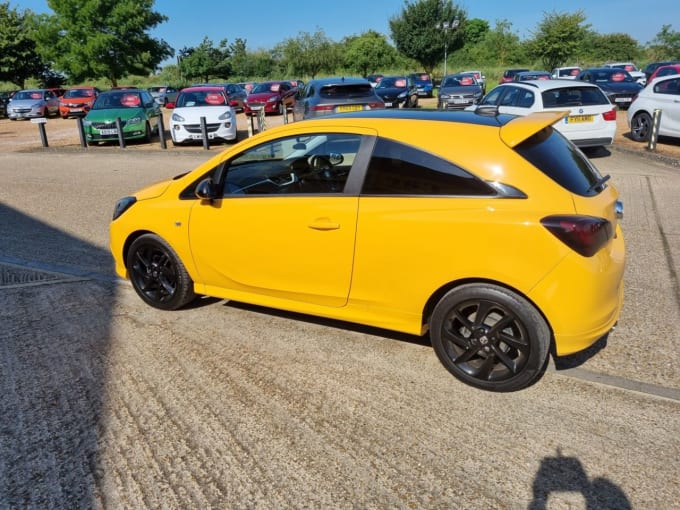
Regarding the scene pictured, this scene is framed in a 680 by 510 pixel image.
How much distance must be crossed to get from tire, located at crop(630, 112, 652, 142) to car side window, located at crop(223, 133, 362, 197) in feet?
39.5

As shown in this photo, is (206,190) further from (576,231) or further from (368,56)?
(368,56)

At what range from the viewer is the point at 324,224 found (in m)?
3.58

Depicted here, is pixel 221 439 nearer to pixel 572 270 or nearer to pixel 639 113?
pixel 572 270

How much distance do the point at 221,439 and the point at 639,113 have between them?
550 inches

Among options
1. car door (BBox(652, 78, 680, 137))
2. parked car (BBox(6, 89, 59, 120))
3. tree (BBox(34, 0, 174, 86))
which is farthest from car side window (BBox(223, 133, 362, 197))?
tree (BBox(34, 0, 174, 86))

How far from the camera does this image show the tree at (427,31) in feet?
167

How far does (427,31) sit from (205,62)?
24.3 meters

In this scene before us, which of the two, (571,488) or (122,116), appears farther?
(122,116)

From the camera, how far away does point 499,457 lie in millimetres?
2770

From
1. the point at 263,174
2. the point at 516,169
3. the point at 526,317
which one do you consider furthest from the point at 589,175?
the point at 263,174

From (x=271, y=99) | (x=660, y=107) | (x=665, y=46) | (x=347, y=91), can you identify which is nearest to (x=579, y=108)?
(x=660, y=107)

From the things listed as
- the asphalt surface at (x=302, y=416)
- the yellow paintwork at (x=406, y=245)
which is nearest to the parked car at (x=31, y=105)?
the asphalt surface at (x=302, y=416)

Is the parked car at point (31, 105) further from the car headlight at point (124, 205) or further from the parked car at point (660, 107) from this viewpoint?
the car headlight at point (124, 205)

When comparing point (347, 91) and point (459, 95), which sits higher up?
point (347, 91)
